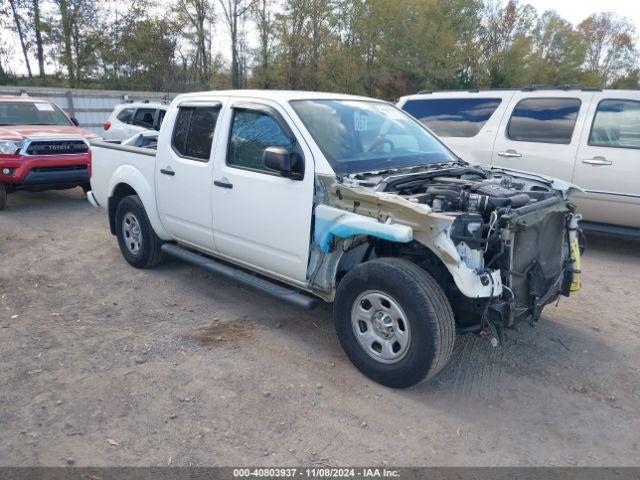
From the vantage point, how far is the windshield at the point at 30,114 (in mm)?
9602

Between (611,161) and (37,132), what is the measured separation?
8802mm

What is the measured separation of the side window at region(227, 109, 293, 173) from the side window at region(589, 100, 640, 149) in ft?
14.5

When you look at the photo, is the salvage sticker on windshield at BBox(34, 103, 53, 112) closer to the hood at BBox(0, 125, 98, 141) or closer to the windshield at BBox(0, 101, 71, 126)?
the windshield at BBox(0, 101, 71, 126)

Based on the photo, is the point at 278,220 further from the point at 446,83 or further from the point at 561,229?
the point at 446,83

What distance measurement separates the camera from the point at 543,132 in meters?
7.00

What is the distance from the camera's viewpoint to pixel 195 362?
3.98 meters

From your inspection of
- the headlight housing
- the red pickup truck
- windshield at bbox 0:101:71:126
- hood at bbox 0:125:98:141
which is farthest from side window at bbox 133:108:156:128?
the headlight housing

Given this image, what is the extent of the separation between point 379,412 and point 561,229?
6.56 feet

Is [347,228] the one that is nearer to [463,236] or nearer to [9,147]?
[463,236]

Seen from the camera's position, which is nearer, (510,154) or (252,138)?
(252,138)

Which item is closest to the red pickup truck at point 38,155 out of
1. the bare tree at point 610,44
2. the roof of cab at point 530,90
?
the roof of cab at point 530,90

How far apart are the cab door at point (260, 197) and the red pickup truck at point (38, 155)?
438 cm

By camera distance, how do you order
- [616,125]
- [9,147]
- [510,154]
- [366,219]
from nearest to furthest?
[366,219] < [616,125] < [510,154] < [9,147]

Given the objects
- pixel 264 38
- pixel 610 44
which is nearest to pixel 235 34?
pixel 264 38
